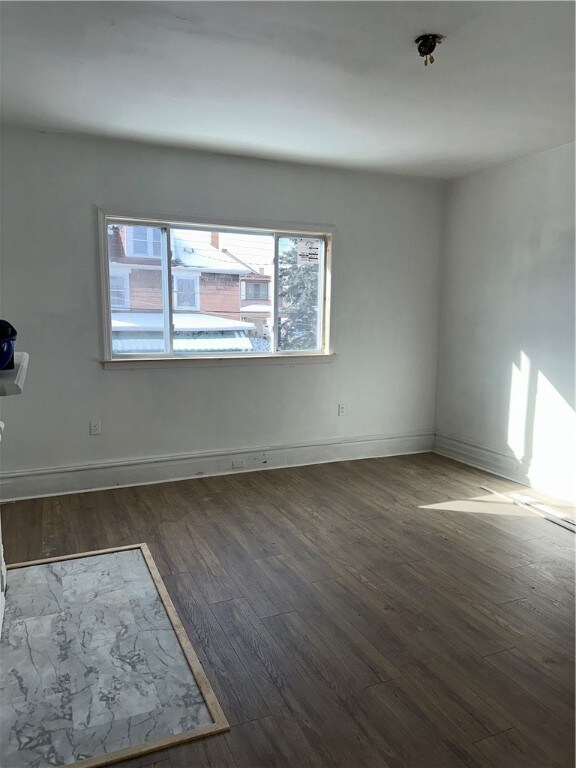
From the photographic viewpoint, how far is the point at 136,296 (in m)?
4.20

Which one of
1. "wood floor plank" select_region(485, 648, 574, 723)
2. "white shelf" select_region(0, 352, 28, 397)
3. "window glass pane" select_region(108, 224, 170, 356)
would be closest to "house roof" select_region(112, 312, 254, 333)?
"window glass pane" select_region(108, 224, 170, 356)

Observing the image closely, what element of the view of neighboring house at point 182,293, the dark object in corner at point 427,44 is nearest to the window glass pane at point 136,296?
the view of neighboring house at point 182,293

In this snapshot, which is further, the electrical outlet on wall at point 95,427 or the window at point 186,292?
the window at point 186,292

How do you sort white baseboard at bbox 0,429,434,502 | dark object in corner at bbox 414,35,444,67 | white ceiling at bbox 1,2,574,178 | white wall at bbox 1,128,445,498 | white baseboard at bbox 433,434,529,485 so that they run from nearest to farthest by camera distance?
white ceiling at bbox 1,2,574,178 → dark object in corner at bbox 414,35,444,67 → white wall at bbox 1,128,445,498 → white baseboard at bbox 0,429,434,502 → white baseboard at bbox 433,434,529,485

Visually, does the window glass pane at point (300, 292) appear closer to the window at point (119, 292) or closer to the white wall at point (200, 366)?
the white wall at point (200, 366)

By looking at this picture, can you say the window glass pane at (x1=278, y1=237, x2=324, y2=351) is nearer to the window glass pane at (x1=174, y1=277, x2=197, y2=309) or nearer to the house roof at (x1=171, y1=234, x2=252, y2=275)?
the house roof at (x1=171, y1=234, x2=252, y2=275)

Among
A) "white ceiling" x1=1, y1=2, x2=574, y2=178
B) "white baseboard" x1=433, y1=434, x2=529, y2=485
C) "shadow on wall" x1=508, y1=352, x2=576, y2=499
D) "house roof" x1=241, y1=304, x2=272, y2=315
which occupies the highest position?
"white ceiling" x1=1, y1=2, x2=574, y2=178

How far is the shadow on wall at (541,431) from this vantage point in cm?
409

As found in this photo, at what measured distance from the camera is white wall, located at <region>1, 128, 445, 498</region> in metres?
3.85

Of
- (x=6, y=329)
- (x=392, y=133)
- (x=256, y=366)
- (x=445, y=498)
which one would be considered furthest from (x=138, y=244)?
(x=445, y=498)

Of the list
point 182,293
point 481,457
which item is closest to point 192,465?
point 182,293

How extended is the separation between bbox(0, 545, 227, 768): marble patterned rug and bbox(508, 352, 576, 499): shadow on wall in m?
3.15

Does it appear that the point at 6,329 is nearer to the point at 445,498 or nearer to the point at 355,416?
the point at 445,498

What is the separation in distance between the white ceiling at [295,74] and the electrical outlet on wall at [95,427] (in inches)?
83.3
